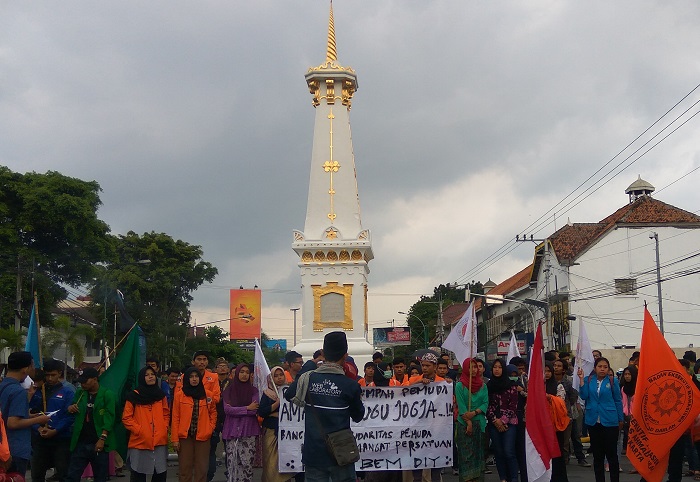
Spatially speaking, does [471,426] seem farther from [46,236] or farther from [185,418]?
[46,236]

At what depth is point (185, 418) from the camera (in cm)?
983

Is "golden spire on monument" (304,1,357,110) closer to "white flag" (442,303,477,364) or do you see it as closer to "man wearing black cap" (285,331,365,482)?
"white flag" (442,303,477,364)

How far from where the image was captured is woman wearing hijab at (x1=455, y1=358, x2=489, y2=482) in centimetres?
978

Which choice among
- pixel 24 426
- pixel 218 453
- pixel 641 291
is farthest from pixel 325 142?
pixel 641 291

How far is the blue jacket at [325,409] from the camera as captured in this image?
650cm

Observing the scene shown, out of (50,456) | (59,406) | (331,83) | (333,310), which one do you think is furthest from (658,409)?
(331,83)

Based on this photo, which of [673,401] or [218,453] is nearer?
[673,401]

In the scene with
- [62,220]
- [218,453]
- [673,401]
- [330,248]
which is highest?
[62,220]

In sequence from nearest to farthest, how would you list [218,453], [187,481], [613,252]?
[187,481] < [218,453] < [613,252]

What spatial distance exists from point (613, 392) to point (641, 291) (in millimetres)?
38310

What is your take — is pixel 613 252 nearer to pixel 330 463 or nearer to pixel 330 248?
pixel 330 248

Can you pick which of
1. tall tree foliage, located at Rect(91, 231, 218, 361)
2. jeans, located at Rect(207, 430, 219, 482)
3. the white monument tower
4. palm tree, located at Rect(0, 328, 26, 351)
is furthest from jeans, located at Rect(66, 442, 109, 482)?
tall tree foliage, located at Rect(91, 231, 218, 361)

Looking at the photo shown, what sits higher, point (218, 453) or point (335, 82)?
point (335, 82)

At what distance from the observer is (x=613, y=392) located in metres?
10.2
